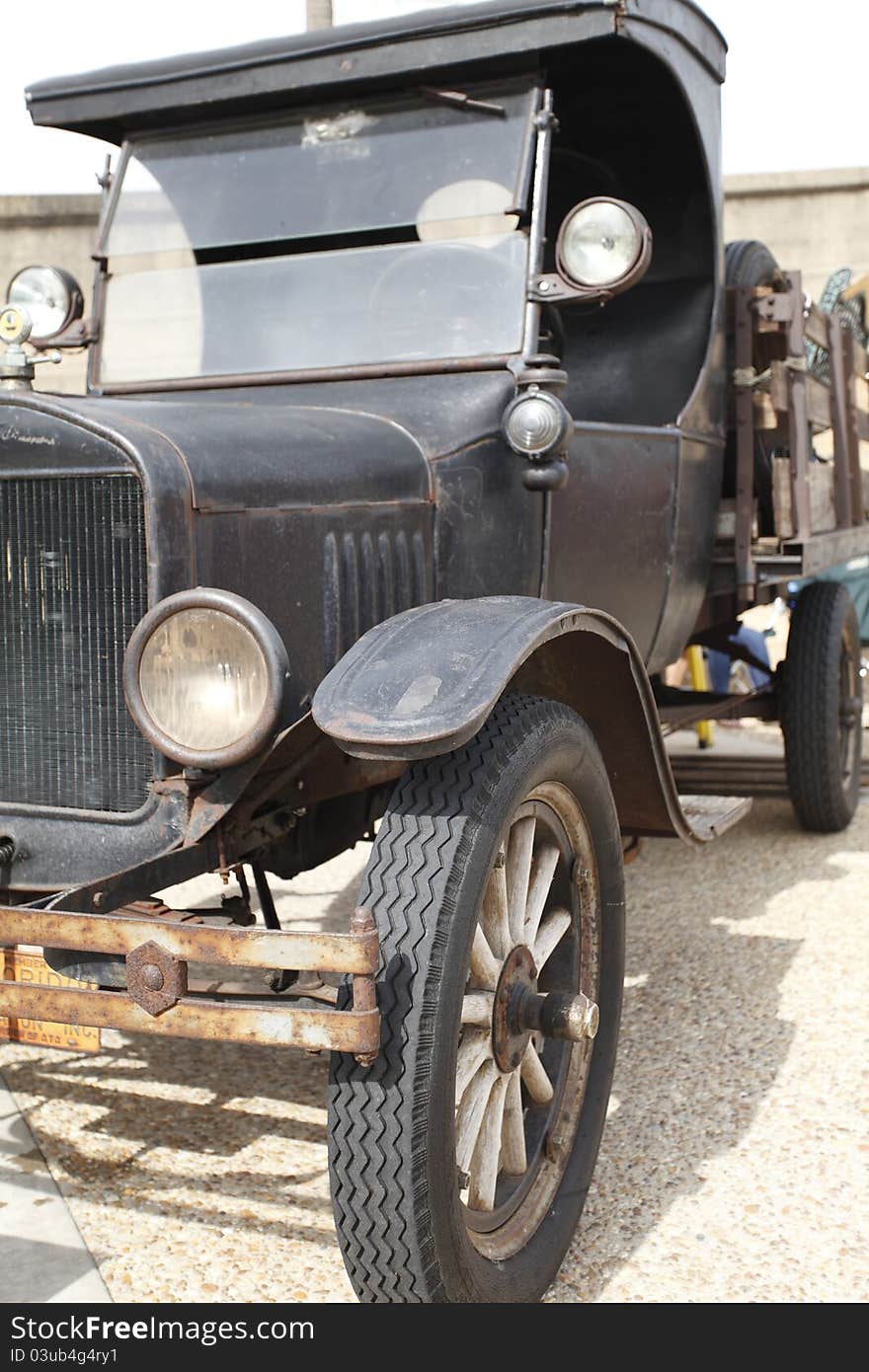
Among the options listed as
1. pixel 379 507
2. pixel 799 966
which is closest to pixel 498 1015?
pixel 379 507

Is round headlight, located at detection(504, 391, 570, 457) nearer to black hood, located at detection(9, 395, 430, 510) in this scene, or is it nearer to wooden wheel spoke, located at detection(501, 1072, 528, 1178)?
black hood, located at detection(9, 395, 430, 510)

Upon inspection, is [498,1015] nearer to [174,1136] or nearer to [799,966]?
[174,1136]

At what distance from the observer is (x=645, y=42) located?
353 centimetres

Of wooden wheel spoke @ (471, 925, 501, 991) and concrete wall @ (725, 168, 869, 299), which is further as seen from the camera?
concrete wall @ (725, 168, 869, 299)

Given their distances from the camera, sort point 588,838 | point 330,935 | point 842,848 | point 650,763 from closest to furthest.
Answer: point 330,935 → point 588,838 → point 650,763 → point 842,848

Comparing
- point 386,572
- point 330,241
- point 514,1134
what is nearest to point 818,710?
point 330,241

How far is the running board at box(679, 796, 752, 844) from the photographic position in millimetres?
3621

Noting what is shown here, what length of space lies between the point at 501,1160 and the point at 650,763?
0.97 meters

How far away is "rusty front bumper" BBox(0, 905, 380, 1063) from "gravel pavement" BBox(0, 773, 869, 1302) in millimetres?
653

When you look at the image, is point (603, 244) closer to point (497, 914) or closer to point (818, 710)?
point (497, 914)

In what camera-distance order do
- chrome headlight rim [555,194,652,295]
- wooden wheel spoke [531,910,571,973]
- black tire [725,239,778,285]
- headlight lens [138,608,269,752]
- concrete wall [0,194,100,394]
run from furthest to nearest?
concrete wall [0,194,100,394], black tire [725,239,778,285], chrome headlight rim [555,194,652,295], wooden wheel spoke [531,910,571,973], headlight lens [138,608,269,752]

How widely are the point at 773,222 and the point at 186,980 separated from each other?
44.8ft

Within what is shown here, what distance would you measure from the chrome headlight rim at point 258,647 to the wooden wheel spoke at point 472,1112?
2.25 feet

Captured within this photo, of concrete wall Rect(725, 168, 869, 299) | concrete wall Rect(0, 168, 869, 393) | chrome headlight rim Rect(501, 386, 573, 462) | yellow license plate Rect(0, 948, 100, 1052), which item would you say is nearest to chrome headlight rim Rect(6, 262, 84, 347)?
chrome headlight rim Rect(501, 386, 573, 462)
